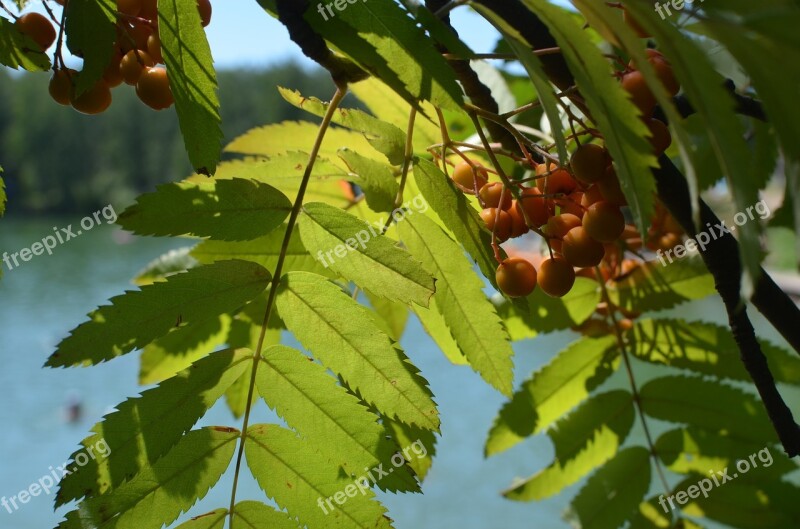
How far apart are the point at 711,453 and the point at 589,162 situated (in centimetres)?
43

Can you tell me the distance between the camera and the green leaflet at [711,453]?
0.68 meters

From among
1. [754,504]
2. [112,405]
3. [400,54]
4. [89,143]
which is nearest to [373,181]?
[400,54]

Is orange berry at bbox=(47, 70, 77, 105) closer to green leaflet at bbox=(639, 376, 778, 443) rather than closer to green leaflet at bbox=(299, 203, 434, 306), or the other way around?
green leaflet at bbox=(299, 203, 434, 306)

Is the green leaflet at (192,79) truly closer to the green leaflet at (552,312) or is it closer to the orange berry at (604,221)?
the orange berry at (604,221)

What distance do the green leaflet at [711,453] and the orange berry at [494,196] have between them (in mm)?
358

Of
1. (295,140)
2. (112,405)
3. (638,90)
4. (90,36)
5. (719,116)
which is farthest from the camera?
(112,405)

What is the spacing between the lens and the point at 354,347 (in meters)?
0.46

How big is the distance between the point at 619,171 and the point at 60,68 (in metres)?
0.44

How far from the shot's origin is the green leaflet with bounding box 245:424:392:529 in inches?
17.3

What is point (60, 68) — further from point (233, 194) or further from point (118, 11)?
point (233, 194)

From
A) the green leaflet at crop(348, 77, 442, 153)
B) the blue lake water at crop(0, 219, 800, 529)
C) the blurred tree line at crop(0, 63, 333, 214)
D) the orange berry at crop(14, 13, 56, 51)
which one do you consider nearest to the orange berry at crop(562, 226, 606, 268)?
the green leaflet at crop(348, 77, 442, 153)

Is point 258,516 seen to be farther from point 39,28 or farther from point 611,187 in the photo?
point 39,28

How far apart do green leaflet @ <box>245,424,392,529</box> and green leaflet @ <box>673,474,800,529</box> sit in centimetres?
42

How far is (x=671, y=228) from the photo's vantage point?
31.7 inches
